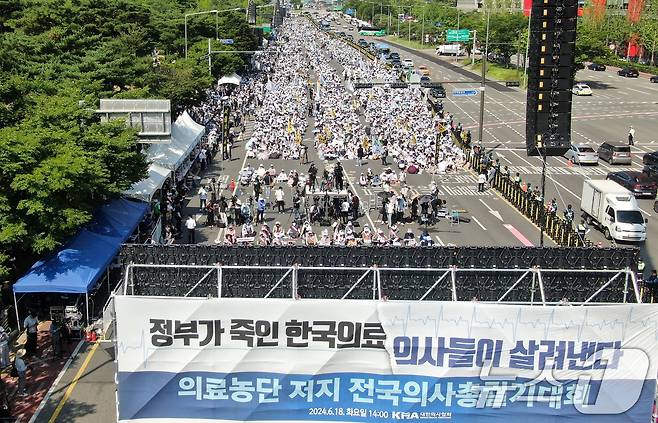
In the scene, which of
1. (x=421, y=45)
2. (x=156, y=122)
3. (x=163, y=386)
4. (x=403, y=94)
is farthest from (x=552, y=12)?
(x=421, y=45)

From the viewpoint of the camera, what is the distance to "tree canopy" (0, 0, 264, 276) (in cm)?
2227

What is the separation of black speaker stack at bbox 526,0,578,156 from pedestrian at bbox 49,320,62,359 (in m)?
18.0

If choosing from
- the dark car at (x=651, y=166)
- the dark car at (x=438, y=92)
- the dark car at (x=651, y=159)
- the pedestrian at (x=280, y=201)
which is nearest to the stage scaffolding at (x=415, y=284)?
the pedestrian at (x=280, y=201)

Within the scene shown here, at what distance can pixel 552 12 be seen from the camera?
2759 cm

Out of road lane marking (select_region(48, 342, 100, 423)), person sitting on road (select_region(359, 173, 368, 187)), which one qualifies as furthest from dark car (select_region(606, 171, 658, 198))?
road lane marking (select_region(48, 342, 100, 423))

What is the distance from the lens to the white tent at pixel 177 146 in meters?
37.1

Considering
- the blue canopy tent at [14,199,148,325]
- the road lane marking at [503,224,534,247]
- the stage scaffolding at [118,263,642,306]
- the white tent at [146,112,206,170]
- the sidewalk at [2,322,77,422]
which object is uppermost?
the stage scaffolding at [118,263,642,306]

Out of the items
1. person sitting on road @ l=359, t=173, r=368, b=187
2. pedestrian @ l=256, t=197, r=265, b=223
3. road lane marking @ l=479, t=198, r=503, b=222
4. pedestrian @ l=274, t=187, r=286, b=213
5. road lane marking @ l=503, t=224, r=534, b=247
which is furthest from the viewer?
person sitting on road @ l=359, t=173, r=368, b=187

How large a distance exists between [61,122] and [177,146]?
14.1 metres

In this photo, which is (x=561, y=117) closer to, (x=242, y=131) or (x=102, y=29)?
(x=242, y=131)

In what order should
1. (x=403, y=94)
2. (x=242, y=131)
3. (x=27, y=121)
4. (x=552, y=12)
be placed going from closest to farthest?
(x=27, y=121) → (x=552, y=12) → (x=242, y=131) → (x=403, y=94)

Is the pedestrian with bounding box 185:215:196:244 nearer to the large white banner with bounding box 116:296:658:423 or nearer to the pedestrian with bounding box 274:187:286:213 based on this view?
the pedestrian with bounding box 274:187:286:213

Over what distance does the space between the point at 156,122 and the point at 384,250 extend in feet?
46.6

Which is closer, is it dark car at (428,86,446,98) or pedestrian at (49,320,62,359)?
pedestrian at (49,320,62,359)
